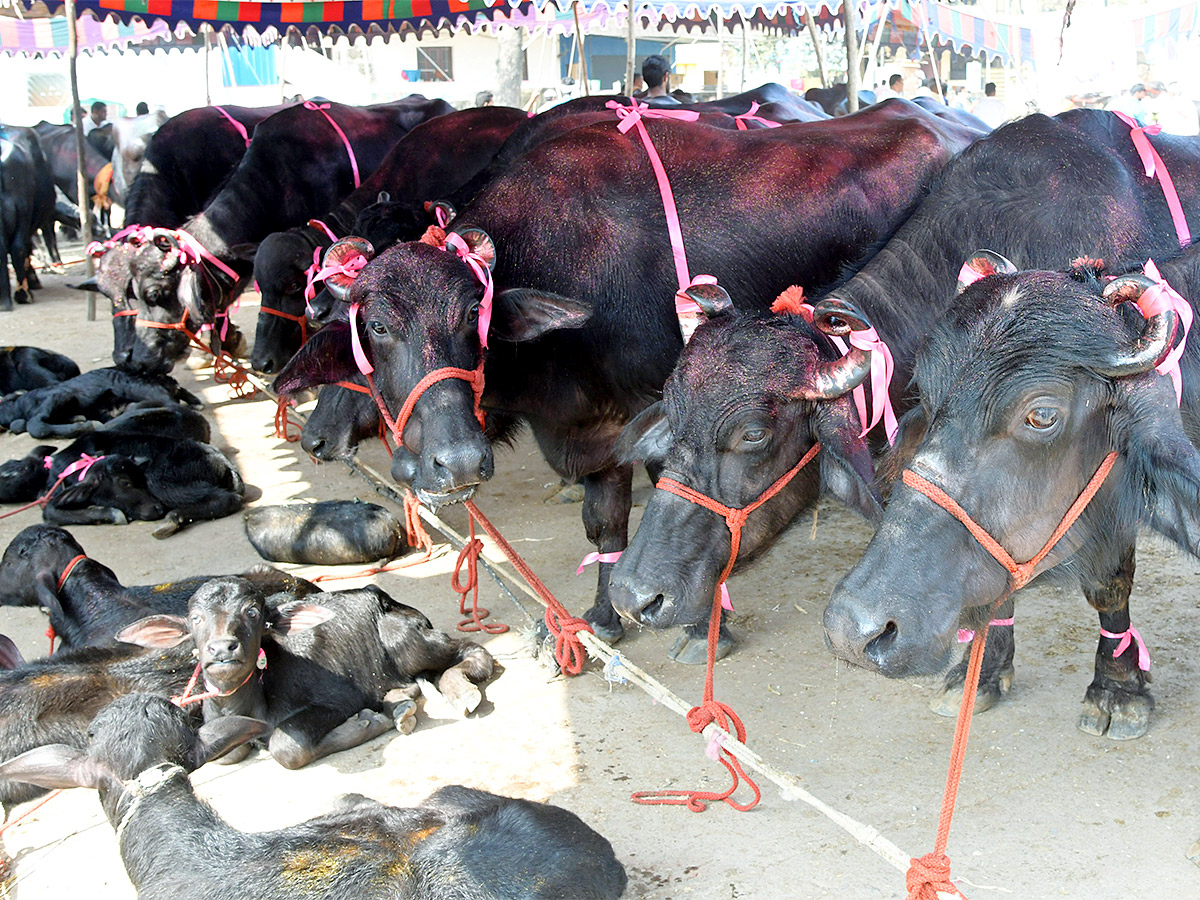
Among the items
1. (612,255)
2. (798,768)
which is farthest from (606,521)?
(798,768)

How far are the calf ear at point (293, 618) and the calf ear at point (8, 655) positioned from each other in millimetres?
1068

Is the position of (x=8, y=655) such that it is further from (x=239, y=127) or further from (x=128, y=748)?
(x=239, y=127)

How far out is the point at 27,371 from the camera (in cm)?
838

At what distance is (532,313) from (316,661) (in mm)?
1503

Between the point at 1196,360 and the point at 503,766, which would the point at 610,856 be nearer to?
the point at 503,766

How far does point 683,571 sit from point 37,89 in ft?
118

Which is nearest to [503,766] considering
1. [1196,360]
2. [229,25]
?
[1196,360]

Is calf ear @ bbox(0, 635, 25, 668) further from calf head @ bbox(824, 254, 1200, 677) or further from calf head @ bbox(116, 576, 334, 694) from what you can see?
calf head @ bbox(824, 254, 1200, 677)

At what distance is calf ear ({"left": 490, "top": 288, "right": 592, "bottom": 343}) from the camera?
3822mm

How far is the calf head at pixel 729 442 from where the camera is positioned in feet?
9.82

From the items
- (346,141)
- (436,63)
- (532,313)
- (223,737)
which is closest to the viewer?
(223,737)

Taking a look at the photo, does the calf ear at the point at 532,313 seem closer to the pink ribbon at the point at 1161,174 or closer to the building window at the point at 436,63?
the pink ribbon at the point at 1161,174

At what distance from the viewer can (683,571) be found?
3.01 m

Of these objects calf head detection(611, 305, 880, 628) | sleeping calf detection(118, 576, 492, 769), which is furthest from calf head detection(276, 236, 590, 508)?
calf head detection(611, 305, 880, 628)
